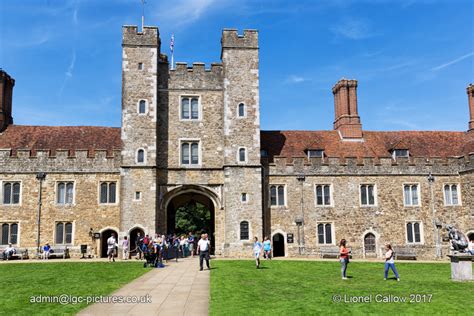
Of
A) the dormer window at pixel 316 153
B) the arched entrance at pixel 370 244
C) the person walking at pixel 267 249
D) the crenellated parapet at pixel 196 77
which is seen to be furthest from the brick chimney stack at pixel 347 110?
the person walking at pixel 267 249

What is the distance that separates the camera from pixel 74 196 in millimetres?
27938

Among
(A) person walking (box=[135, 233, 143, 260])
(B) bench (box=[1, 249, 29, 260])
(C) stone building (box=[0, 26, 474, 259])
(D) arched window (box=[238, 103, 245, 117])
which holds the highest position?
(D) arched window (box=[238, 103, 245, 117])

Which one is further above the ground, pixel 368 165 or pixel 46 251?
pixel 368 165

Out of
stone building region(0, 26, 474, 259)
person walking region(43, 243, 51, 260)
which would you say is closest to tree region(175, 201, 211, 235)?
stone building region(0, 26, 474, 259)

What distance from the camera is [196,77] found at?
29.3 m

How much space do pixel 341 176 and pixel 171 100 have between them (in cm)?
1223

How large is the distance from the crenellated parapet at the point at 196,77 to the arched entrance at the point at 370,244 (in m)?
13.7

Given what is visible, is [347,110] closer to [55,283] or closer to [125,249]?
[125,249]

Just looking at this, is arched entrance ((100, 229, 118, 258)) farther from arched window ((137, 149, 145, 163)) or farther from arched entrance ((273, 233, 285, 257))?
arched entrance ((273, 233, 285, 257))

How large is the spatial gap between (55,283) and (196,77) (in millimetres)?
17587

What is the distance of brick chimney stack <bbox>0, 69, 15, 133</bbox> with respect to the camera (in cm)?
3157

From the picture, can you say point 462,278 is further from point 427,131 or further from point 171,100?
point 427,131

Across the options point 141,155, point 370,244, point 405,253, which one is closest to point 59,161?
point 141,155

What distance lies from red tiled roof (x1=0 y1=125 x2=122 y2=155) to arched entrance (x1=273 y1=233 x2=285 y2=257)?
12.1m
